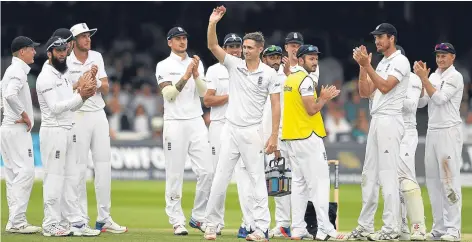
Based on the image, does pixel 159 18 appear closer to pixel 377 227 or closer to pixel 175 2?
pixel 175 2

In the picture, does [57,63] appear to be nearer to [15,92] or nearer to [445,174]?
[15,92]

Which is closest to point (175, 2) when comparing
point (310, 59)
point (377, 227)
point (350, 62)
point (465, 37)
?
point (350, 62)

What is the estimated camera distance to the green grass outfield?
12.5 metres

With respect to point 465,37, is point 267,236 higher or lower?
lower

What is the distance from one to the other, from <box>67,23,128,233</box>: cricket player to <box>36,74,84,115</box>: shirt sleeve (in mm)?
854

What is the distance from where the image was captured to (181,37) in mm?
13258

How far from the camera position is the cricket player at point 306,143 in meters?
12.1

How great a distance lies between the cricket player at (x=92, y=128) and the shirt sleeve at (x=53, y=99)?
0.85 m

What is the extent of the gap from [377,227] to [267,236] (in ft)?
12.4

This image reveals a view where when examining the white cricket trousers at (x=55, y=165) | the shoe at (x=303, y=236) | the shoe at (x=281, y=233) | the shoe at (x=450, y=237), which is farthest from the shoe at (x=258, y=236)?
the shoe at (x=450, y=237)

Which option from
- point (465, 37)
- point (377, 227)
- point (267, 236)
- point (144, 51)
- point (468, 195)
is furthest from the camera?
point (144, 51)

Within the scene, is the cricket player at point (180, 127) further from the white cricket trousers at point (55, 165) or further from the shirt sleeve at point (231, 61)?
the white cricket trousers at point (55, 165)

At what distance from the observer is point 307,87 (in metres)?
12.1

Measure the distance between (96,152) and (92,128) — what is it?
1.01 feet
